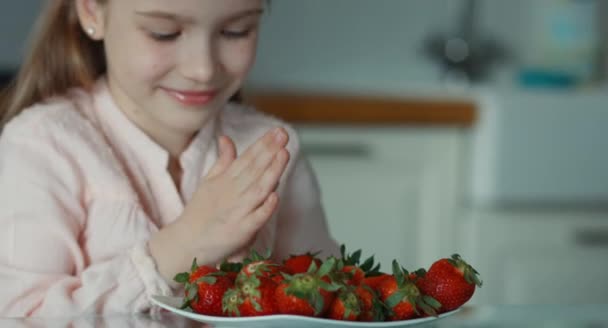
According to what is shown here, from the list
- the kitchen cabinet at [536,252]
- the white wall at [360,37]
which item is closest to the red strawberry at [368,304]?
the kitchen cabinet at [536,252]

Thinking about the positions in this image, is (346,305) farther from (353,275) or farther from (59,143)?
(59,143)

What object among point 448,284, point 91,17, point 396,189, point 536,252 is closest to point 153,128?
point 91,17

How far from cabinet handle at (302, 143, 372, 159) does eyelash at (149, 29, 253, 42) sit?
1.31m

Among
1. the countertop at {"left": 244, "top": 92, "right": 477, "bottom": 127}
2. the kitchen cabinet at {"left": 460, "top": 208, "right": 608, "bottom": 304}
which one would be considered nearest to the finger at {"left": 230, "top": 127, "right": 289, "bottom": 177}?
the countertop at {"left": 244, "top": 92, "right": 477, "bottom": 127}

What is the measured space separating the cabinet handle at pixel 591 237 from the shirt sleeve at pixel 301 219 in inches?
56.0

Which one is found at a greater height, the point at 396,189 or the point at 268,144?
the point at 268,144

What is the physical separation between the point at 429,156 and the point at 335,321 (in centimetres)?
182

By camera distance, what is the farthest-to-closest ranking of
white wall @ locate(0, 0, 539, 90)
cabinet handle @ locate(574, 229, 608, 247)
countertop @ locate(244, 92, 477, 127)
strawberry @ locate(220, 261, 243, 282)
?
white wall @ locate(0, 0, 539, 90) → cabinet handle @ locate(574, 229, 608, 247) → countertop @ locate(244, 92, 477, 127) → strawberry @ locate(220, 261, 243, 282)

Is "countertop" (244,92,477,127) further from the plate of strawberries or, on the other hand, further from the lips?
the plate of strawberries

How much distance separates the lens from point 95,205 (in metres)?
1.21

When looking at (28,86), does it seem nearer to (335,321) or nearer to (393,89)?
(335,321)

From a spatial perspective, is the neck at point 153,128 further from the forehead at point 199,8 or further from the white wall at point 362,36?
the white wall at point 362,36

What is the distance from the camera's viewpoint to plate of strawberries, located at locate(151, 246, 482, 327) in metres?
0.82

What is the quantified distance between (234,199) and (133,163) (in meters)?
0.27
